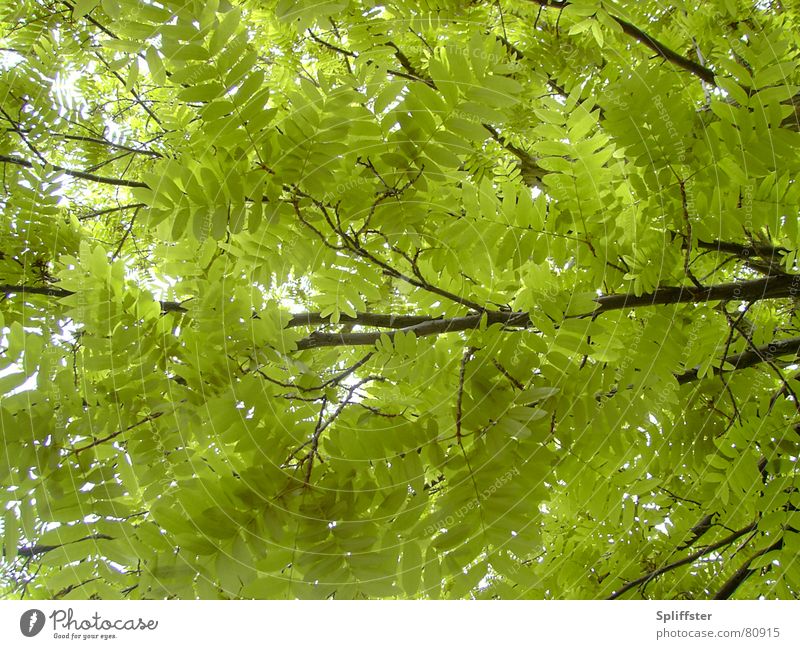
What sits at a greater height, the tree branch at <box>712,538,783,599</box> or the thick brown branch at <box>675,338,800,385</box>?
the thick brown branch at <box>675,338,800,385</box>

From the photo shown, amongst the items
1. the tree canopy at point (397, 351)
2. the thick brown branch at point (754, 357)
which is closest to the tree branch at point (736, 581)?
the tree canopy at point (397, 351)

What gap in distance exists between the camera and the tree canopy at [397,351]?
0.91m

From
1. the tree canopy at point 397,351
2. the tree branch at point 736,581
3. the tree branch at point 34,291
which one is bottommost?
the tree branch at point 736,581

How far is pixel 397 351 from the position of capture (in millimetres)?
1059

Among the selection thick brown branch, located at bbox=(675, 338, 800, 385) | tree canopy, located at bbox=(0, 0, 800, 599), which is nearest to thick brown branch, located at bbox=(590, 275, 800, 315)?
tree canopy, located at bbox=(0, 0, 800, 599)

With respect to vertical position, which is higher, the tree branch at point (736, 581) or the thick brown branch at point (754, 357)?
the thick brown branch at point (754, 357)

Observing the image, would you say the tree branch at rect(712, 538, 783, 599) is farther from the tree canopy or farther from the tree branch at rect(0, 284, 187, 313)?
the tree branch at rect(0, 284, 187, 313)

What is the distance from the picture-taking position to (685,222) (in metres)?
1.03

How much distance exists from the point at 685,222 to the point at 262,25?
151 cm

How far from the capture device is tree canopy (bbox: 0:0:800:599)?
91 centimetres

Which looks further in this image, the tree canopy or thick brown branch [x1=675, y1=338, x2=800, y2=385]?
thick brown branch [x1=675, y1=338, x2=800, y2=385]

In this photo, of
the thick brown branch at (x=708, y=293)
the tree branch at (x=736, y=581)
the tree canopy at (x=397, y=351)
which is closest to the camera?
the tree canopy at (x=397, y=351)

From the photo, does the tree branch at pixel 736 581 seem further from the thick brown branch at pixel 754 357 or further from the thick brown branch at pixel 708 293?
the thick brown branch at pixel 708 293
